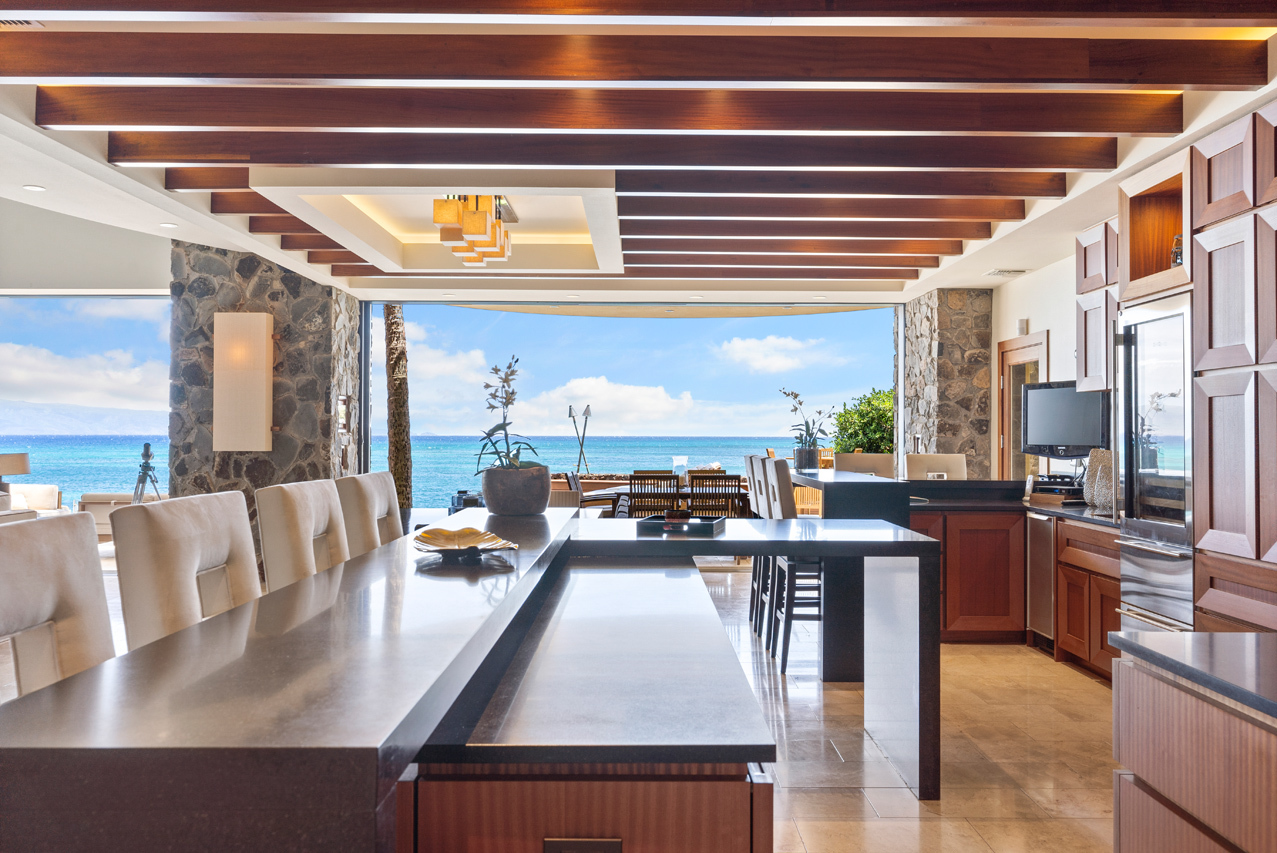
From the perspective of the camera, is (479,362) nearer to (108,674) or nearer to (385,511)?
(385,511)

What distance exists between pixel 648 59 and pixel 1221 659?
2583mm

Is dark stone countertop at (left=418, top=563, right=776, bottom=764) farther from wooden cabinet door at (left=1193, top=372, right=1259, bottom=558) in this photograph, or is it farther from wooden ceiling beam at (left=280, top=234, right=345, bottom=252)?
wooden ceiling beam at (left=280, top=234, right=345, bottom=252)

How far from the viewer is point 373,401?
309 inches

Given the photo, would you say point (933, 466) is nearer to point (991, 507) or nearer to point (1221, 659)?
point (991, 507)

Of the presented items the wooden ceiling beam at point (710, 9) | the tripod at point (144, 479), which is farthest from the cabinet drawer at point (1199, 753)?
the tripod at point (144, 479)

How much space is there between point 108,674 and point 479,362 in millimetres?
29863

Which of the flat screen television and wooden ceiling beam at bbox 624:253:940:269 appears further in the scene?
wooden ceiling beam at bbox 624:253:940:269

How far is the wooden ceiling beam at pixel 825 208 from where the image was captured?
15.5 ft

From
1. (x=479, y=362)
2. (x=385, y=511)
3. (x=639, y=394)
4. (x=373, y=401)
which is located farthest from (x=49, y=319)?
(x=385, y=511)

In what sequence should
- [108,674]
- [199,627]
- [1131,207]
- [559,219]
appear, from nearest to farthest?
[108,674], [199,627], [1131,207], [559,219]

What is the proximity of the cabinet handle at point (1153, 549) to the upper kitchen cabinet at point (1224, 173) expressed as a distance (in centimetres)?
123

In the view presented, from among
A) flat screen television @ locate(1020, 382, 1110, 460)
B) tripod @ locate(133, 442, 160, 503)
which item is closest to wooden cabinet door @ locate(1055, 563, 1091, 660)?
flat screen television @ locate(1020, 382, 1110, 460)

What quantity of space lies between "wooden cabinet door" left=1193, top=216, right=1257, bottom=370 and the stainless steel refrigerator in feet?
0.27

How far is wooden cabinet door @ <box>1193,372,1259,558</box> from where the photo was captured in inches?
108
